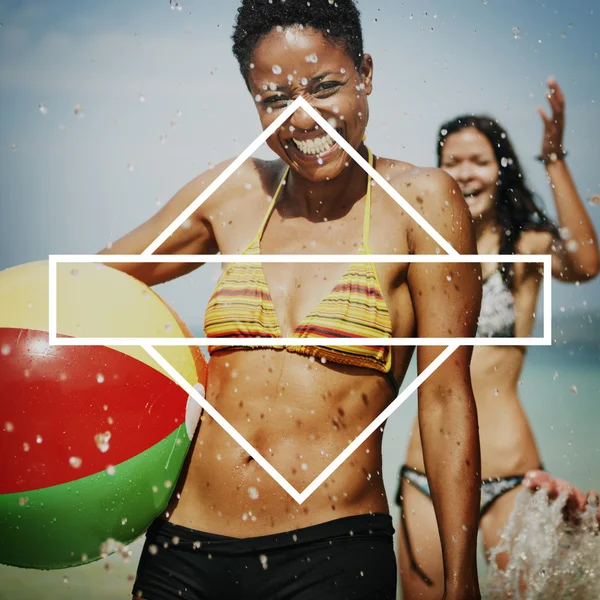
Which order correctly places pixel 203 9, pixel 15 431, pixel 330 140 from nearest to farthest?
pixel 15 431
pixel 330 140
pixel 203 9

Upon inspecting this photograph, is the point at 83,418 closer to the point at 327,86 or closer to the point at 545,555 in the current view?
the point at 327,86

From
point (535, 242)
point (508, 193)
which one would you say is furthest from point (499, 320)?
point (508, 193)

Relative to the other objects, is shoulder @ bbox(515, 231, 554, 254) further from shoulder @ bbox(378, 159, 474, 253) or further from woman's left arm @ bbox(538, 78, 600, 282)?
shoulder @ bbox(378, 159, 474, 253)

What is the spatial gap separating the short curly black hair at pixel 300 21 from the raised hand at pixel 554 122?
967mm

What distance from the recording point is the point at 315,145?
1.63m

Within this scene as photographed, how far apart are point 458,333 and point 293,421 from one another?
0.30 metres

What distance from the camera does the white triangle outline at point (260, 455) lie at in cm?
147

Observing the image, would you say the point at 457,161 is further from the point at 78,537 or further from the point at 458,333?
the point at 78,537

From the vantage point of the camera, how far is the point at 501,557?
7.78 ft

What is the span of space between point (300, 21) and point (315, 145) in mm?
208

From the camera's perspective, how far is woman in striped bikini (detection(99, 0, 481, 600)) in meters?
1.46

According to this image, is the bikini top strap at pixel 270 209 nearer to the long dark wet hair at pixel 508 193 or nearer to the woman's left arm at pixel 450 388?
the woman's left arm at pixel 450 388

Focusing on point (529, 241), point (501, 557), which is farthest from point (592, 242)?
point (501, 557)

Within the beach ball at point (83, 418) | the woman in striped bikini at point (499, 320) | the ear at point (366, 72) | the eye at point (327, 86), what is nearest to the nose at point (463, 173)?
the woman in striped bikini at point (499, 320)
